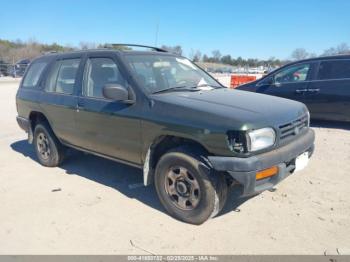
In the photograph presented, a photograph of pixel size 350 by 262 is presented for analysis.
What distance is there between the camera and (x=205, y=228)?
342cm

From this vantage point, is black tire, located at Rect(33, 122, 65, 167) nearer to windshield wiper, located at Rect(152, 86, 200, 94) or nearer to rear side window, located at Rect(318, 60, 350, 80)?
windshield wiper, located at Rect(152, 86, 200, 94)

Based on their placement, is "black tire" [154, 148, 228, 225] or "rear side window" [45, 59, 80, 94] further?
"rear side window" [45, 59, 80, 94]

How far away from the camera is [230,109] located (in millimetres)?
3318

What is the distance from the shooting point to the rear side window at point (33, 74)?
5.61 metres

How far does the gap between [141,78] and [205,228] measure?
1.86m

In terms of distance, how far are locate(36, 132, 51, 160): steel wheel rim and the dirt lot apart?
37 cm

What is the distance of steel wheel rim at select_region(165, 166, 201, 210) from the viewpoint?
136 inches

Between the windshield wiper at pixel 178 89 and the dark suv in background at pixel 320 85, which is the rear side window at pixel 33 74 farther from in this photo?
the dark suv in background at pixel 320 85

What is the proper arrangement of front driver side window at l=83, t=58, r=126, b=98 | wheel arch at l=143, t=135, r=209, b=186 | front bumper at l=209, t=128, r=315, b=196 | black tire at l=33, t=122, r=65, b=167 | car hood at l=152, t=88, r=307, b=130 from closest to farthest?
front bumper at l=209, t=128, r=315, b=196, car hood at l=152, t=88, r=307, b=130, wheel arch at l=143, t=135, r=209, b=186, front driver side window at l=83, t=58, r=126, b=98, black tire at l=33, t=122, r=65, b=167

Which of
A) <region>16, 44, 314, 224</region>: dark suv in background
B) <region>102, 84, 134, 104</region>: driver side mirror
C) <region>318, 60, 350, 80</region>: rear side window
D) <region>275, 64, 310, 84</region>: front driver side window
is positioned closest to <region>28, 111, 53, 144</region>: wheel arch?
<region>16, 44, 314, 224</region>: dark suv in background

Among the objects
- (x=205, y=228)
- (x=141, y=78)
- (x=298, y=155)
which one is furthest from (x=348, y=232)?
(x=141, y=78)

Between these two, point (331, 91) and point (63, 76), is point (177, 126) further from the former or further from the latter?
point (331, 91)

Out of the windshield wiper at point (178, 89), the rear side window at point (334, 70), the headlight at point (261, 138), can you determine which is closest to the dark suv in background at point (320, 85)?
the rear side window at point (334, 70)

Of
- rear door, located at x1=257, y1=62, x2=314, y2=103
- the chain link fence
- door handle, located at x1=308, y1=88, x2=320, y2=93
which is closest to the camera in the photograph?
door handle, located at x1=308, y1=88, x2=320, y2=93
